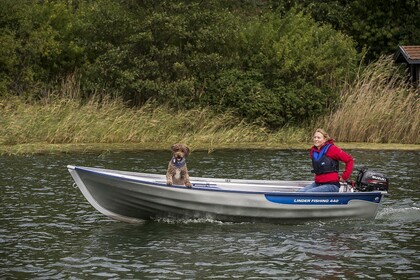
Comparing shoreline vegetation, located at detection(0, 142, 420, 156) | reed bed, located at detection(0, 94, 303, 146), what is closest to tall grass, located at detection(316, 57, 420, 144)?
shoreline vegetation, located at detection(0, 142, 420, 156)

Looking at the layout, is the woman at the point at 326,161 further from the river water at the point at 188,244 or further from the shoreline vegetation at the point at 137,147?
the shoreline vegetation at the point at 137,147

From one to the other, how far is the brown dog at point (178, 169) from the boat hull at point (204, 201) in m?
0.18

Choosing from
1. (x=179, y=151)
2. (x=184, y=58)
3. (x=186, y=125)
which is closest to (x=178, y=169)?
(x=179, y=151)

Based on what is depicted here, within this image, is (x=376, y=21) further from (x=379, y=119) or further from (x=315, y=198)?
(x=315, y=198)

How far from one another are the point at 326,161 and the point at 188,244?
351 cm

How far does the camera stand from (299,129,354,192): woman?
691 inches

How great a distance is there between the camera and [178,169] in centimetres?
1700

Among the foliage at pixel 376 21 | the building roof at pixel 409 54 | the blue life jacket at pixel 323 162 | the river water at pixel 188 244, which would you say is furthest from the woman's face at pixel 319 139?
the foliage at pixel 376 21

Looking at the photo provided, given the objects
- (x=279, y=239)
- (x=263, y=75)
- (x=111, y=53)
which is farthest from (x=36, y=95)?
(x=279, y=239)

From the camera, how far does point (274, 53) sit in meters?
35.4

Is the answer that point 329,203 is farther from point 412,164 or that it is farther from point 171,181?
point 412,164

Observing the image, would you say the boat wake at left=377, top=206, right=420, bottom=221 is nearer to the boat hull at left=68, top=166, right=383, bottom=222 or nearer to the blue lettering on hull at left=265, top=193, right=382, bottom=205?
the boat hull at left=68, top=166, right=383, bottom=222

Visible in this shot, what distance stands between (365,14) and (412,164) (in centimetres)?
1917

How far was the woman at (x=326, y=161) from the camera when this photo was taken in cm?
1755
